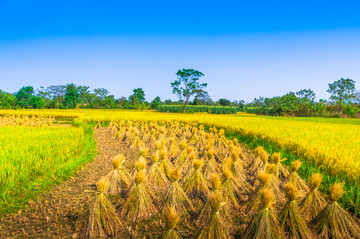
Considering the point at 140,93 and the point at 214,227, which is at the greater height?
the point at 140,93

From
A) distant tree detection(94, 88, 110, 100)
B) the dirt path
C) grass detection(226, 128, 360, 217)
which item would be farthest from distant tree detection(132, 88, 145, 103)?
the dirt path

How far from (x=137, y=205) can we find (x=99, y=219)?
1.93 feet

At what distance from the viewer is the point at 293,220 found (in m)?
2.50

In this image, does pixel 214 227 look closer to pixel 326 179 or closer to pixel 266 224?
pixel 266 224

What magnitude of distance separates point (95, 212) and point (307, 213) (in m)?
2.88

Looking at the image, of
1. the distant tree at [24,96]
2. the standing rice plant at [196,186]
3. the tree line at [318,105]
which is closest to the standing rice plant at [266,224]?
the standing rice plant at [196,186]

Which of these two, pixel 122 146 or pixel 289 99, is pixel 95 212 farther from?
pixel 289 99

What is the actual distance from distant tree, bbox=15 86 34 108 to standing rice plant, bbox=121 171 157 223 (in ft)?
182

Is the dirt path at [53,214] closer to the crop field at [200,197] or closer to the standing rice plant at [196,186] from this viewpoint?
the crop field at [200,197]

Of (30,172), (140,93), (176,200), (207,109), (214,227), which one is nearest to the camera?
(214,227)

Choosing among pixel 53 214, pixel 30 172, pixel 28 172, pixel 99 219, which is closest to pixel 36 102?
pixel 30 172

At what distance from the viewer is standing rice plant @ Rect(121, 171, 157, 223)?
299 centimetres

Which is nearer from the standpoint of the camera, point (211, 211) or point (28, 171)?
point (211, 211)

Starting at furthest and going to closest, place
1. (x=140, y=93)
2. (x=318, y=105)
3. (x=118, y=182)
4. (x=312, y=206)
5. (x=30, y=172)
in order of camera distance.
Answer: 1. (x=140, y=93)
2. (x=318, y=105)
3. (x=30, y=172)
4. (x=118, y=182)
5. (x=312, y=206)
